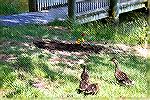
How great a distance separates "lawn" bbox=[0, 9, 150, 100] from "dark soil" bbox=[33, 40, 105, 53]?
0.19 metres

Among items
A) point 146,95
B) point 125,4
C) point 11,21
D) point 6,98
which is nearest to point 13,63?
point 6,98

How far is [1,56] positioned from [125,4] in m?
8.50

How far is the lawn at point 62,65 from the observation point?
8633 millimetres

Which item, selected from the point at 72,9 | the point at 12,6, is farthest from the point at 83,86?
the point at 12,6

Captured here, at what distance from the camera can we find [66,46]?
430 inches

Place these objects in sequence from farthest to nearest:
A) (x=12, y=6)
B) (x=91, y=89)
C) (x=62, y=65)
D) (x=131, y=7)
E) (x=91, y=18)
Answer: (x=131, y=7) < (x=12, y=6) < (x=91, y=18) < (x=62, y=65) < (x=91, y=89)

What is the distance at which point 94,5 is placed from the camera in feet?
51.9

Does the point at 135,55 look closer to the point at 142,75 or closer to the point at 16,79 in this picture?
the point at 142,75

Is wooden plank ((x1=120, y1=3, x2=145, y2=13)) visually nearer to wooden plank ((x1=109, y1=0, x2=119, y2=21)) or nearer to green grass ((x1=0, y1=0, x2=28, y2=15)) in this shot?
wooden plank ((x1=109, y1=0, x2=119, y2=21))

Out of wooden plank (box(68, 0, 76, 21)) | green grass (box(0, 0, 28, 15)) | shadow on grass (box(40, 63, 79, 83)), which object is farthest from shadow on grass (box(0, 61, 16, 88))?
green grass (box(0, 0, 28, 15))

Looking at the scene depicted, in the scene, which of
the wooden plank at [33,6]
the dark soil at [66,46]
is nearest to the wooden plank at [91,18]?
the wooden plank at [33,6]

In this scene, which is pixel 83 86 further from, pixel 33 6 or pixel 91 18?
pixel 33 6

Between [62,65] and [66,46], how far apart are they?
4.05 ft

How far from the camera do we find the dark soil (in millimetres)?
10742
